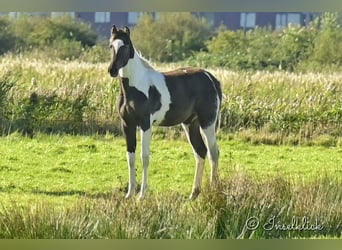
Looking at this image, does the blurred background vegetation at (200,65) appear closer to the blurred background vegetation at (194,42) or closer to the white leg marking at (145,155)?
the blurred background vegetation at (194,42)

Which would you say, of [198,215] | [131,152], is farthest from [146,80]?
[198,215]

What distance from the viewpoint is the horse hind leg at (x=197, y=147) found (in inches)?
320

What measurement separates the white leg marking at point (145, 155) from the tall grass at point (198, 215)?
0.32ft

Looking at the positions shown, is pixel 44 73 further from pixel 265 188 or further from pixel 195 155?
pixel 265 188

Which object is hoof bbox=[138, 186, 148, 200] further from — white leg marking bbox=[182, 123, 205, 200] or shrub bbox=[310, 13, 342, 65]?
shrub bbox=[310, 13, 342, 65]

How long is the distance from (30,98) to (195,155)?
1.31 metres

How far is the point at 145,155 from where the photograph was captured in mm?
8109

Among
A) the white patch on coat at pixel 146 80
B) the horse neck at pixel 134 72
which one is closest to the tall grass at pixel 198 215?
the white patch on coat at pixel 146 80

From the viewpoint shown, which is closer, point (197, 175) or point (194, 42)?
point (197, 175)

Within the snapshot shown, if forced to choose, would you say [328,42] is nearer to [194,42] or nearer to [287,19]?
[287,19]

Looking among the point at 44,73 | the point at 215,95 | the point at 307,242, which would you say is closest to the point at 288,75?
the point at 215,95

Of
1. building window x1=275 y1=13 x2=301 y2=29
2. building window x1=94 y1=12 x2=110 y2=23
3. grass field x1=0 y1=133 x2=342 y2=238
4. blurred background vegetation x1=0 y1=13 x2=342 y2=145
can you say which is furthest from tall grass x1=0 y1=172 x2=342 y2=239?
building window x1=94 y1=12 x2=110 y2=23

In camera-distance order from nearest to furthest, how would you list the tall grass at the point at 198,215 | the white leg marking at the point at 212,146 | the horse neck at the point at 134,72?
1. the tall grass at the point at 198,215
2. the horse neck at the point at 134,72
3. the white leg marking at the point at 212,146

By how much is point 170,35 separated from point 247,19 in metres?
0.61
